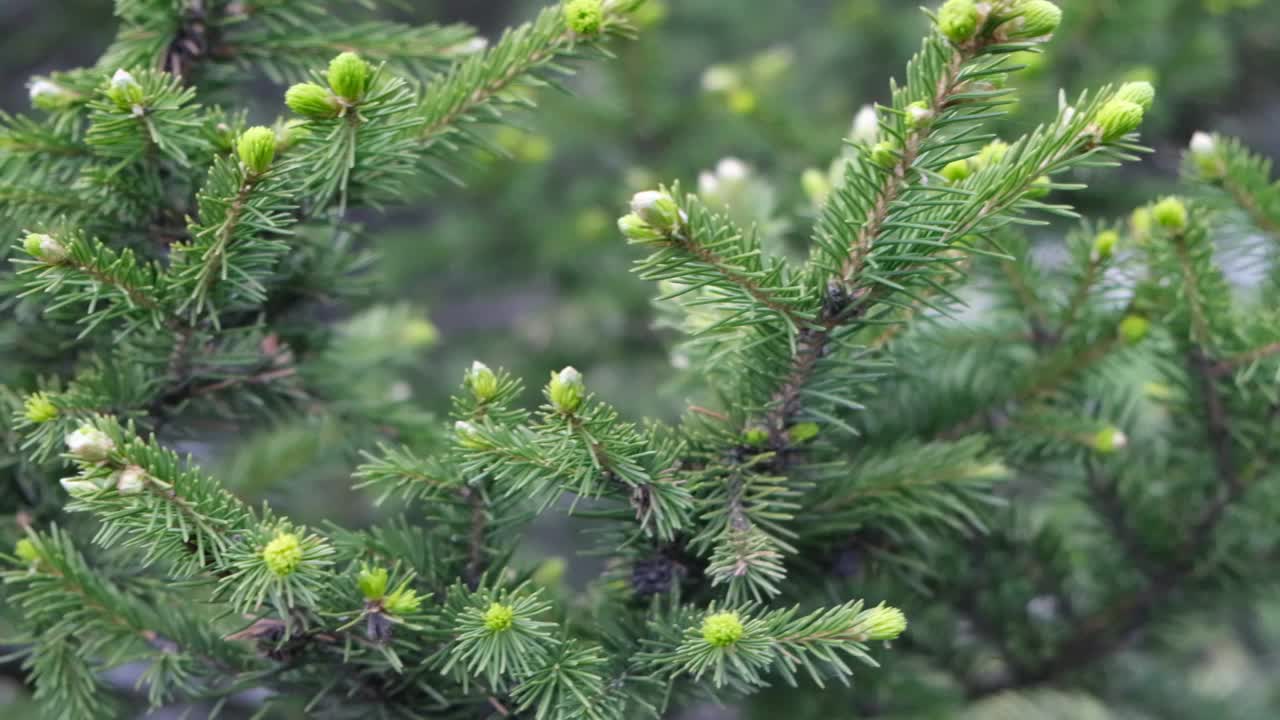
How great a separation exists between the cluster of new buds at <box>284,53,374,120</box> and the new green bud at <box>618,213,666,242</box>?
30cm

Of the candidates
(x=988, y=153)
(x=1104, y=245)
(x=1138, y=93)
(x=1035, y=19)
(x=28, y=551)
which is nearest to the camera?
(x=1035, y=19)

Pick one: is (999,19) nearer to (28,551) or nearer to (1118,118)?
(1118,118)

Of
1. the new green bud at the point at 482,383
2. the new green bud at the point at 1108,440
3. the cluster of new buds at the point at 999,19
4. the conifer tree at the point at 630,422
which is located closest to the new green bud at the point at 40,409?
the conifer tree at the point at 630,422

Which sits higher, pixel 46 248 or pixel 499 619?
pixel 46 248

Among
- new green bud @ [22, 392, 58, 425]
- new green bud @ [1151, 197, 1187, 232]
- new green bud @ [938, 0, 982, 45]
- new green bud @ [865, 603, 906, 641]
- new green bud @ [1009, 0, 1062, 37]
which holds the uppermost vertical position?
new green bud @ [1009, 0, 1062, 37]

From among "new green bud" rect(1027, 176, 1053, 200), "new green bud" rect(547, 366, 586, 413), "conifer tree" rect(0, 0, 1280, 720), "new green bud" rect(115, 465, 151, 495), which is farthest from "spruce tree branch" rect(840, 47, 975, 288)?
"new green bud" rect(115, 465, 151, 495)

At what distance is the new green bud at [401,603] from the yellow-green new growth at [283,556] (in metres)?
0.10

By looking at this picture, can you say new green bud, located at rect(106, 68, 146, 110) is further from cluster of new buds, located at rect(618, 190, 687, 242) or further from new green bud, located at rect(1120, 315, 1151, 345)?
new green bud, located at rect(1120, 315, 1151, 345)

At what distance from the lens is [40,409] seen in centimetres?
110

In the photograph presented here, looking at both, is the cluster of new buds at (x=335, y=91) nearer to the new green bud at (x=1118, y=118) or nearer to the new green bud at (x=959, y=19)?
the new green bud at (x=959, y=19)

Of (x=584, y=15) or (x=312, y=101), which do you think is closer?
(x=312, y=101)

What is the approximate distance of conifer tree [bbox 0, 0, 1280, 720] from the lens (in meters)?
1.00

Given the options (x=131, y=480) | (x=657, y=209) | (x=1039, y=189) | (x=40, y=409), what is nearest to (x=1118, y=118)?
(x=1039, y=189)

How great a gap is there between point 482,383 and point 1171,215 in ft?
2.77
